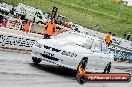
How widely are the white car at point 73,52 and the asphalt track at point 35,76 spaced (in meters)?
0.45

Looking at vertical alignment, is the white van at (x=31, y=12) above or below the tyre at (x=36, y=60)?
below

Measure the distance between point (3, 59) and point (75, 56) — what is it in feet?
9.31

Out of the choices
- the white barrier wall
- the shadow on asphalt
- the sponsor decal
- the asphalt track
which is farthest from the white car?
the white barrier wall

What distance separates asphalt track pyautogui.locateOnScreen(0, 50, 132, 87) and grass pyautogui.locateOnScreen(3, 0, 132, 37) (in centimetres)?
5643

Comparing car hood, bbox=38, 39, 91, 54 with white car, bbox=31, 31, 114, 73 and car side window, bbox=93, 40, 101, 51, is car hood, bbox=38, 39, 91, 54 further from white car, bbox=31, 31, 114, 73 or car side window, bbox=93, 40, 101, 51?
car side window, bbox=93, 40, 101, 51

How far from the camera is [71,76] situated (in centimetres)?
1447

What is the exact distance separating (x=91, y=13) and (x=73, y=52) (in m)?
73.1

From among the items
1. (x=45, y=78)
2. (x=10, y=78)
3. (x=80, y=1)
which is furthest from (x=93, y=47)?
(x=80, y=1)

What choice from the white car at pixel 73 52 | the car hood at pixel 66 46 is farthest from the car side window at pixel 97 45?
the car hood at pixel 66 46

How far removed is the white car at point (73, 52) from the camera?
1364cm

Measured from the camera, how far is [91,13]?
3396 inches

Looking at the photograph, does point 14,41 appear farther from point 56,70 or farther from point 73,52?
point 73,52

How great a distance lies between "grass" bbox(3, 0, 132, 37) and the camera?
3044 inches

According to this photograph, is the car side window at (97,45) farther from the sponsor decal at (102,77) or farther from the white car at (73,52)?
the sponsor decal at (102,77)
